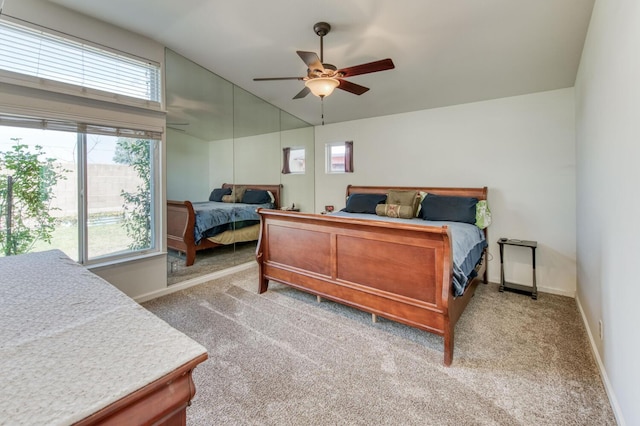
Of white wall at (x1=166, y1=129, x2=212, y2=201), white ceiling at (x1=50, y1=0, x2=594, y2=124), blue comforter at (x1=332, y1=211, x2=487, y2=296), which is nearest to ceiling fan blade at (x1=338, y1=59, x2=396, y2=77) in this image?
white ceiling at (x1=50, y1=0, x2=594, y2=124)

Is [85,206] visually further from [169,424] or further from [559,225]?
[559,225]

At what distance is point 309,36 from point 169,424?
3144mm

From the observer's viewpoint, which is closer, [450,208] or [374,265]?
[374,265]

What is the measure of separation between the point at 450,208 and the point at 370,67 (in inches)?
84.0

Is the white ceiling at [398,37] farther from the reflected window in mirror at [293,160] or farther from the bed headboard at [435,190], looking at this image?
the reflected window in mirror at [293,160]

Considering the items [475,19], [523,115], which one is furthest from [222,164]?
[523,115]

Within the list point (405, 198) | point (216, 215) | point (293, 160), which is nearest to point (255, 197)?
point (216, 215)

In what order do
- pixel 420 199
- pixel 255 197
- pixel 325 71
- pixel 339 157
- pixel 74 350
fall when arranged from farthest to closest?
pixel 339 157
pixel 255 197
pixel 420 199
pixel 325 71
pixel 74 350

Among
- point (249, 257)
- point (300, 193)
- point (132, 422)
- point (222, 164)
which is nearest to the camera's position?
point (132, 422)

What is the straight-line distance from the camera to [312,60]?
2.30 m

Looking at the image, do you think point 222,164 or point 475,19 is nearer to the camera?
point 475,19

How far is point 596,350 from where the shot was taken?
6.93 ft

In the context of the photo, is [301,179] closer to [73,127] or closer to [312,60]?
[312,60]

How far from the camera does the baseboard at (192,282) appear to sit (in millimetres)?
3189
